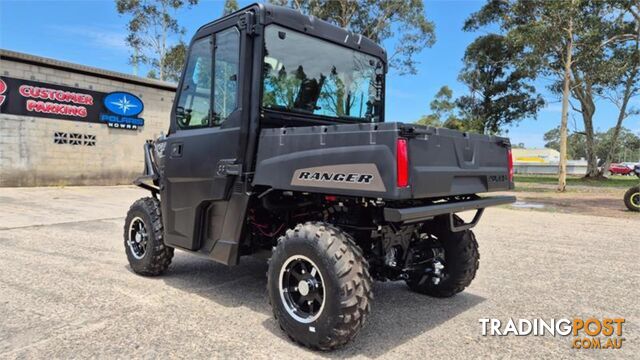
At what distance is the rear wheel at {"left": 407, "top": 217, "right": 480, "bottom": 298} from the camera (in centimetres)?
434

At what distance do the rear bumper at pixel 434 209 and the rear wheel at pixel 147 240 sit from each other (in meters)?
2.87

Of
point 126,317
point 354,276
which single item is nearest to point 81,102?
point 126,317

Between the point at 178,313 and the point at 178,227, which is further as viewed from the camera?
the point at 178,227

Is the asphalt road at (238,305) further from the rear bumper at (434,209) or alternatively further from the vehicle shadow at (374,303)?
the rear bumper at (434,209)

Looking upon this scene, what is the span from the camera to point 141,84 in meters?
20.3

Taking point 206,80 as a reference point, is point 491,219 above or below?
below

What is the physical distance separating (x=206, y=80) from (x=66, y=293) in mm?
2484

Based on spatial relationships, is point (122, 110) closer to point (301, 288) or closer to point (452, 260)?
point (452, 260)

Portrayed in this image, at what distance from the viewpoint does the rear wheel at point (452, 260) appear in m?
4.34

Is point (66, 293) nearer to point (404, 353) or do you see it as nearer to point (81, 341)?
point (81, 341)

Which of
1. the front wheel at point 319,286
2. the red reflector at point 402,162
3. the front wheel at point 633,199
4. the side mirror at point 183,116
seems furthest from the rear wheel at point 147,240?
the front wheel at point 633,199

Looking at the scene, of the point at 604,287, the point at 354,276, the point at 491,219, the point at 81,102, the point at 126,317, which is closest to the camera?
the point at 354,276

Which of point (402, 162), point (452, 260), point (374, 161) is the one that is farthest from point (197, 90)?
point (452, 260)

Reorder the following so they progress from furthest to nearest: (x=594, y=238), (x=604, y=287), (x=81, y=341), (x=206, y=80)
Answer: (x=594, y=238), (x=604, y=287), (x=206, y=80), (x=81, y=341)
